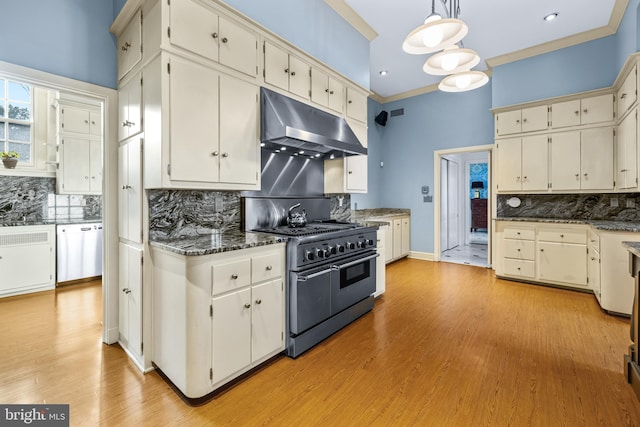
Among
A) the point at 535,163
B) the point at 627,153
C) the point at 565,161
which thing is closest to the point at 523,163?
the point at 535,163

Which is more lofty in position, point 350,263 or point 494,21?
point 494,21

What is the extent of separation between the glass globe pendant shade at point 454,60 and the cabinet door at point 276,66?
1.35 metres

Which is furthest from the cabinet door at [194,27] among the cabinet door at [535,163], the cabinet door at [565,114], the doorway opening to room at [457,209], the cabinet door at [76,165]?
the doorway opening to room at [457,209]

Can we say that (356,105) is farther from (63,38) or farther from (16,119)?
(16,119)

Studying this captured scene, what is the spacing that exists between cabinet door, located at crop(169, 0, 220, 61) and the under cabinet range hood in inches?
21.4

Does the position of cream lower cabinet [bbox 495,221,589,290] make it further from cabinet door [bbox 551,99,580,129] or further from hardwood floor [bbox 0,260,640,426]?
cabinet door [bbox 551,99,580,129]

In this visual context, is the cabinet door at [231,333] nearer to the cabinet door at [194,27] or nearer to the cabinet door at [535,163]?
the cabinet door at [194,27]

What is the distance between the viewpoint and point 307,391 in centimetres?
199

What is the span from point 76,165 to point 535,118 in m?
7.17

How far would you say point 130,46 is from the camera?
2.37 m

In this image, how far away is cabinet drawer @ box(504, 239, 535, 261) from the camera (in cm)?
445

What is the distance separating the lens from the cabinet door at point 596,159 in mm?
4023

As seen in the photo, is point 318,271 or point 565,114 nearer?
point 318,271

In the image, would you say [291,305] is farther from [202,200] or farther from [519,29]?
[519,29]
